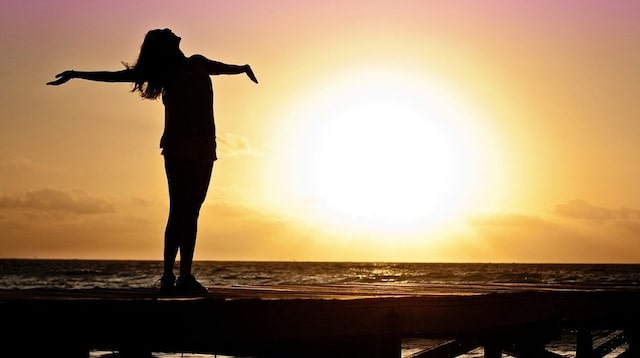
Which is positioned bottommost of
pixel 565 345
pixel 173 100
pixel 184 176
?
pixel 565 345

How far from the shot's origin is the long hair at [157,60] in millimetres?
7730

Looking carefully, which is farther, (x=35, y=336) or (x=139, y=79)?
(x=139, y=79)

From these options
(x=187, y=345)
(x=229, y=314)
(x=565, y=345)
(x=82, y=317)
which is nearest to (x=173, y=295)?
(x=187, y=345)

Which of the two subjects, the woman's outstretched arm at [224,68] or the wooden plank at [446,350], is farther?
the wooden plank at [446,350]

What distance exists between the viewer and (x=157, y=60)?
7.73 meters

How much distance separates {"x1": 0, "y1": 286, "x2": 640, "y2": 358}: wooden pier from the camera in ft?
19.4

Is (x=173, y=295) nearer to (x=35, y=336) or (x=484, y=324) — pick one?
(x=35, y=336)

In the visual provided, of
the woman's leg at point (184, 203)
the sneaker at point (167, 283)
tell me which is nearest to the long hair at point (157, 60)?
the woman's leg at point (184, 203)

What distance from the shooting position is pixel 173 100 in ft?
25.2

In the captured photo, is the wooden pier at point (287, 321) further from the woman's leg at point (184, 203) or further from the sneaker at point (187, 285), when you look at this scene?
the woman's leg at point (184, 203)

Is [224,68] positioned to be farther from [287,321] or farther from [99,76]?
[287,321]

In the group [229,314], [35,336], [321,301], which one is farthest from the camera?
[321,301]

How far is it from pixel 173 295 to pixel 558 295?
4326 millimetres

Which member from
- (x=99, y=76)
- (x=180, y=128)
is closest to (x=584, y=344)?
(x=180, y=128)
